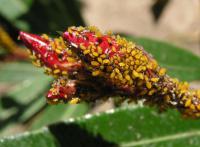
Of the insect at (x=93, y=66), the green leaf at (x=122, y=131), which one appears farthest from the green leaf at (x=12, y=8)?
the insect at (x=93, y=66)

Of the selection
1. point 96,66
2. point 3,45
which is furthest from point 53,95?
point 3,45

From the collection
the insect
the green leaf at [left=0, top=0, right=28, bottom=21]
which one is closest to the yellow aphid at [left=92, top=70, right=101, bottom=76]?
the insect

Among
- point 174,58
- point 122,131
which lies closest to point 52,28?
point 174,58

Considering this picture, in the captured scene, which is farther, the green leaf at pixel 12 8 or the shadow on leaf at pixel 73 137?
the green leaf at pixel 12 8

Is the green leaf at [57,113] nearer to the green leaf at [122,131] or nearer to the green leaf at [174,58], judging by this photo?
the green leaf at [174,58]

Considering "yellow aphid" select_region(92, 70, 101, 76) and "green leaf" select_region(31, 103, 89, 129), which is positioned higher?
"yellow aphid" select_region(92, 70, 101, 76)

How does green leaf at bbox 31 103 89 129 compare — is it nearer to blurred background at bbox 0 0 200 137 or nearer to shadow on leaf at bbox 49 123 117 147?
blurred background at bbox 0 0 200 137

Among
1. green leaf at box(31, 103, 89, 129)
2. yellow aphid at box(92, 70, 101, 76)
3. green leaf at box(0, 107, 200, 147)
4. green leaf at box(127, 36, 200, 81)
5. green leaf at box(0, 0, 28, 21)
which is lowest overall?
green leaf at box(31, 103, 89, 129)
